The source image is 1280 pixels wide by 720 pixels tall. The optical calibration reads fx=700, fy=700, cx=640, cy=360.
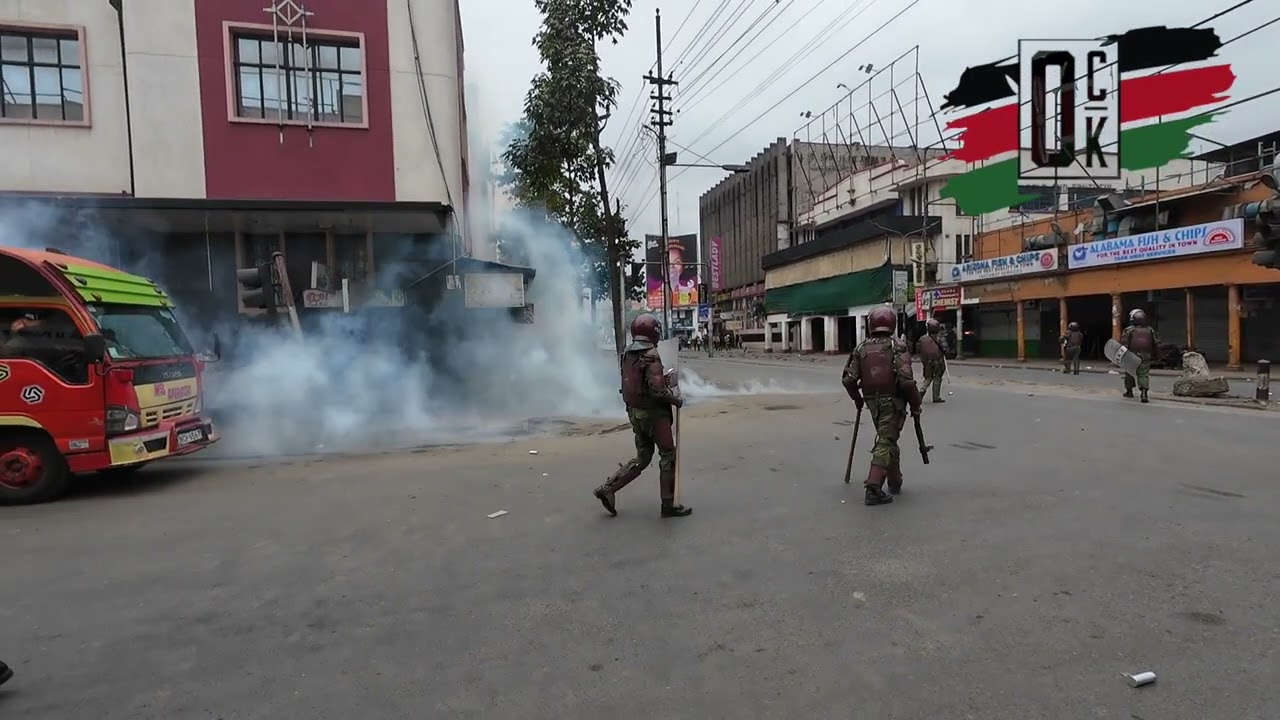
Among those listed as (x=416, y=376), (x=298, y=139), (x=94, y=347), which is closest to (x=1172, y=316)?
(x=416, y=376)

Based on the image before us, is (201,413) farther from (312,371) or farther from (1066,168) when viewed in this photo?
(1066,168)

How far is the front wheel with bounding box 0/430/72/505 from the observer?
6.88 metres

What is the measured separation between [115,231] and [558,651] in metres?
13.5

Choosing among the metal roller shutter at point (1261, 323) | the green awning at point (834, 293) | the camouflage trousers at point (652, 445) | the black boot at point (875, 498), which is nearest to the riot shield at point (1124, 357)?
the black boot at point (875, 498)

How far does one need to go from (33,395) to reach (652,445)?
6159 millimetres

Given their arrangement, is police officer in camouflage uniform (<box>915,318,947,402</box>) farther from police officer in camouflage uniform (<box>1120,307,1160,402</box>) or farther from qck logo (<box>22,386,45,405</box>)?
qck logo (<box>22,386,45,405</box>)

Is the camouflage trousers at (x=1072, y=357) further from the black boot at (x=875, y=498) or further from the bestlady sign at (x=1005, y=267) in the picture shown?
the black boot at (x=875, y=498)

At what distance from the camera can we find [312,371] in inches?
518

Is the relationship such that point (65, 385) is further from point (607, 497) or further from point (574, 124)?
point (574, 124)

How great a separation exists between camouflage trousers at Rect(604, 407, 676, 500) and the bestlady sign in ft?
86.8

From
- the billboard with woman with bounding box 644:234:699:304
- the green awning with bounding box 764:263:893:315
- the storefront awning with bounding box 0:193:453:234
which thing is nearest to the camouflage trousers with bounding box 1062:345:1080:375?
the billboard with woman with bounding box 644:234:699:304

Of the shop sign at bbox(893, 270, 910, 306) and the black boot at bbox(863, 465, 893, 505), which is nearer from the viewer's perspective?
the black boot at bbox(863, 465, 893, 505)

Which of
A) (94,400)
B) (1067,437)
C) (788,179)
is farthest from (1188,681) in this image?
(788,179)

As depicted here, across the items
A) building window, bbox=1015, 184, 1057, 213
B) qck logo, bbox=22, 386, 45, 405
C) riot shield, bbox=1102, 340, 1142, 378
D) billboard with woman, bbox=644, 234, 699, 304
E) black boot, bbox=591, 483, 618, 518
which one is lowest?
black boot, bbox=591, 483, 618, 518
